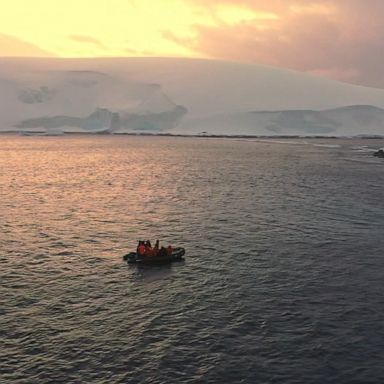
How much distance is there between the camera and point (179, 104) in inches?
6225

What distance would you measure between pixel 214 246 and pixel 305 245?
5116 millimetres

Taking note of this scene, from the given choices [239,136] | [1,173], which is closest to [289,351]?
[1,173]

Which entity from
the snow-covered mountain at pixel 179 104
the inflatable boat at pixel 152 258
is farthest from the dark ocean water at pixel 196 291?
the snow-covered mountain at pixel 179 104

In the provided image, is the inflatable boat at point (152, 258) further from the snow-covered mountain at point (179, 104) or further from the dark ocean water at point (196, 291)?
the snow-covered mountain at point (179, 104)

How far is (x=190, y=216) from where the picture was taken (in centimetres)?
3800

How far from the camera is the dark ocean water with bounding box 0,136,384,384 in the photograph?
15242 millimetres

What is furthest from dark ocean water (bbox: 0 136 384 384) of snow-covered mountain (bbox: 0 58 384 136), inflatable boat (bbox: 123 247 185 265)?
snow-covered mountain (bbox: 0 58 384 136)

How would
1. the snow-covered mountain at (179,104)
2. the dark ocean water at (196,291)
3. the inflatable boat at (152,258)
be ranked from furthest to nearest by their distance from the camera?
the snow-covered mountain at (179,104) → the inflatable boat at (152,258) → the dark ocean water at (196,291)

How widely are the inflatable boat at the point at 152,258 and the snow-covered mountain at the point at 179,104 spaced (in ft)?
427

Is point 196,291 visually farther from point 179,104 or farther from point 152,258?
point 179,104

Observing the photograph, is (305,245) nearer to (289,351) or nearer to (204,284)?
(204,284)

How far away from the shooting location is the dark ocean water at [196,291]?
1524 cm

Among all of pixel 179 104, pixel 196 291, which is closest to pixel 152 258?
pixel 196 291

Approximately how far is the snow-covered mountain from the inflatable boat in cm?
13012
